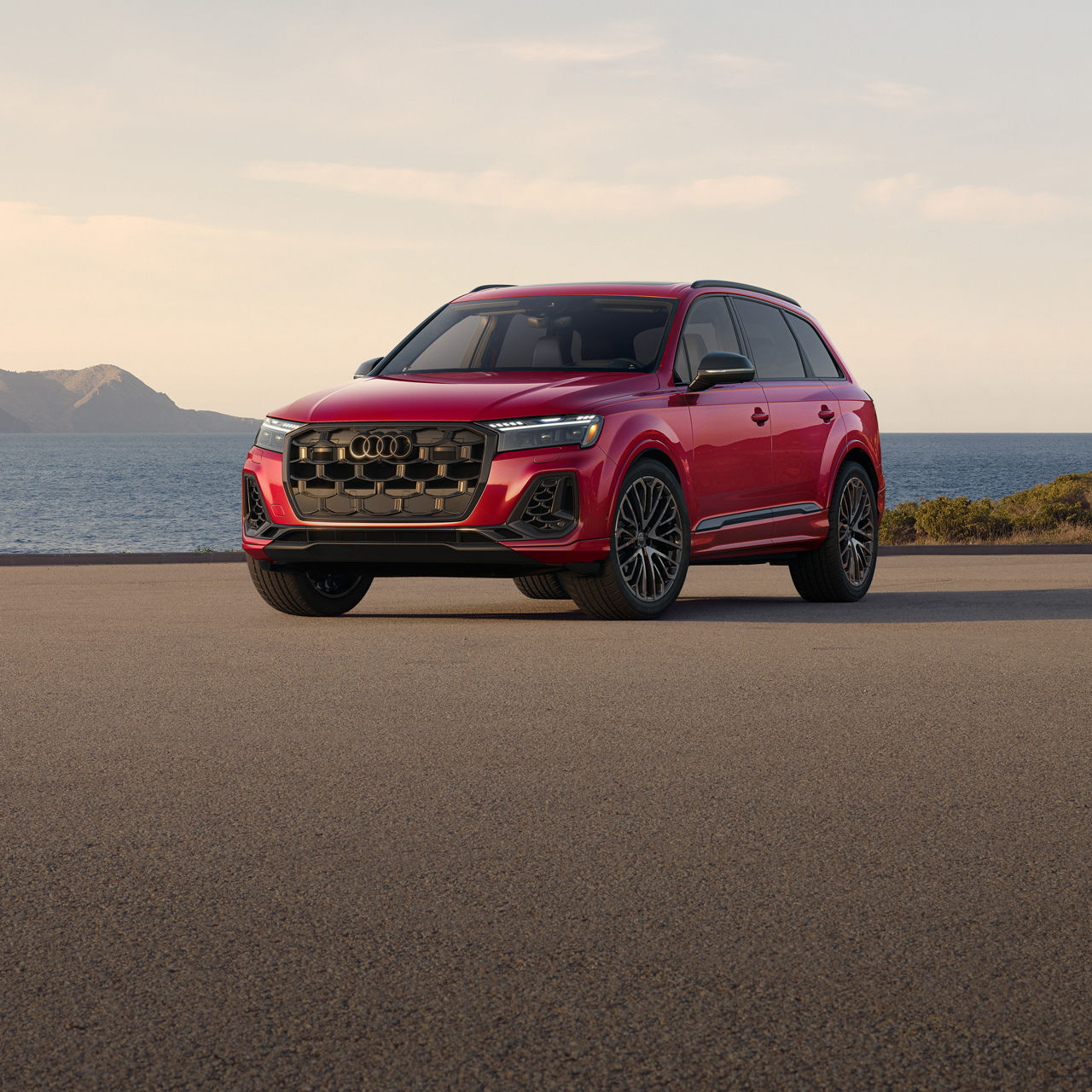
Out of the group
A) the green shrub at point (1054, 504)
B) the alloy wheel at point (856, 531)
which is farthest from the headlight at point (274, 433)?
the green shrub at point (1054, 504)

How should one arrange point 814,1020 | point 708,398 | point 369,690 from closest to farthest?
1. point 814,1020
2. point 369,690
3. point 708,398

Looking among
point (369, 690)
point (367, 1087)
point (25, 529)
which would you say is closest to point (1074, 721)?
point (369, 690)

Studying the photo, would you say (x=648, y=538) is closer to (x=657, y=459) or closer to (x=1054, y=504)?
(x=657, y=459)

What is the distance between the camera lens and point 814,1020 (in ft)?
11.0

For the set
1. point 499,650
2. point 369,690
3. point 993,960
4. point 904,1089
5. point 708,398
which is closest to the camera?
point 904,1089

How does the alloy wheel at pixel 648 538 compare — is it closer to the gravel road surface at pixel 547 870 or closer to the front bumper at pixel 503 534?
the front bumper at pixel 503 534

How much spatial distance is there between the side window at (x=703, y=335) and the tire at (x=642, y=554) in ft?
2.96

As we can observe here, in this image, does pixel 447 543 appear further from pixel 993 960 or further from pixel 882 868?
pixel 993 960

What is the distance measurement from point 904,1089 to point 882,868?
5.12 feet

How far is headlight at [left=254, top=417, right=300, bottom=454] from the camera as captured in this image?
10.3m

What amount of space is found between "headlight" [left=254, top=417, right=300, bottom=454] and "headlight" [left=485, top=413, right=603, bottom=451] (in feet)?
4.38

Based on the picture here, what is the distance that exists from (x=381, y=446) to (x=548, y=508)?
1084mm

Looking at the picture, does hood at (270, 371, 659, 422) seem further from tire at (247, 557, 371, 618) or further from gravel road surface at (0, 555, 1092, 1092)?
gravel road surface at (0, 555, 1092, 1092)

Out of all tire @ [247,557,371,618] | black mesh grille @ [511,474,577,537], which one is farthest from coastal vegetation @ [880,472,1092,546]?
black mesh grille @ [511,474,577,537]
